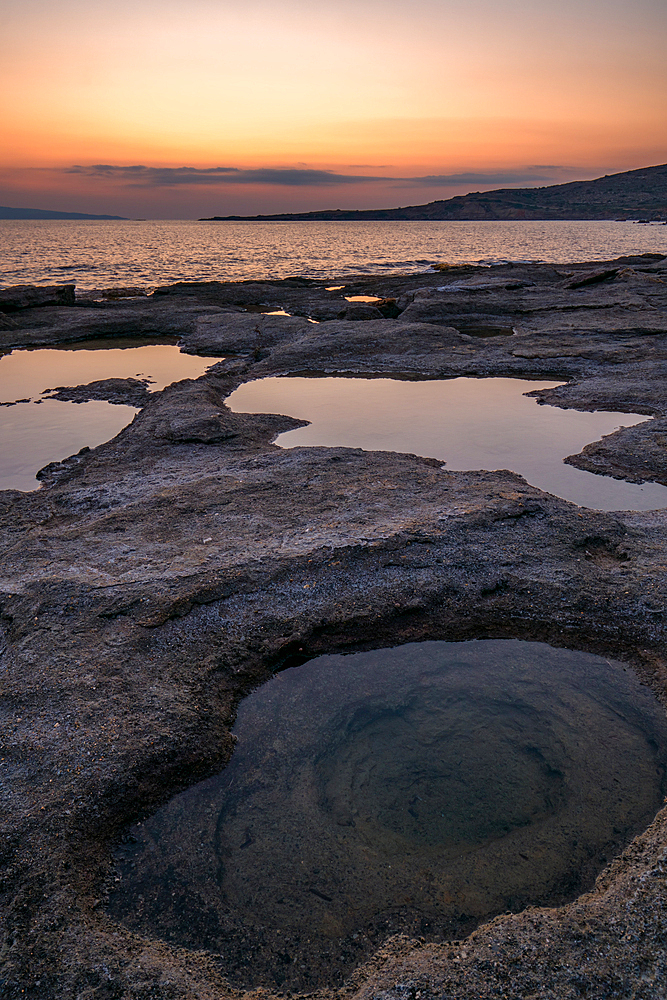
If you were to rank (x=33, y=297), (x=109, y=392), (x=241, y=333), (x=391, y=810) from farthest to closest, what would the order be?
(x=33, y=297), (x=241, y=333), (x=109, y=392), (x=391, y=810)

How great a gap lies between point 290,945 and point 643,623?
3.75 metres

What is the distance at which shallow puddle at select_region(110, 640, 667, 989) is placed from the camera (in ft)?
9.93

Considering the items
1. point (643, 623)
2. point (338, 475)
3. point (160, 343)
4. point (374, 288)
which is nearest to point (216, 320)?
point (160, 343)

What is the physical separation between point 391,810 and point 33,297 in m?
25.8

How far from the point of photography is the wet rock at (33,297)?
23.0m

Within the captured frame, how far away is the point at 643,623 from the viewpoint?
507cm

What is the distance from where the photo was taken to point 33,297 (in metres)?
23.9

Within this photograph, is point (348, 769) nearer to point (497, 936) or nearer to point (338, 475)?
point (497, 936)

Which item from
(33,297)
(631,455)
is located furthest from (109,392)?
(33,297)

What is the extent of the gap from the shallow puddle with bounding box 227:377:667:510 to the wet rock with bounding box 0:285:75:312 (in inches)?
572

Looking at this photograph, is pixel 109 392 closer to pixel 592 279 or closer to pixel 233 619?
pixel 233 619

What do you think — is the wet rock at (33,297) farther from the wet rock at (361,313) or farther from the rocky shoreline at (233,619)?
the rocky shoreline at (233,619)

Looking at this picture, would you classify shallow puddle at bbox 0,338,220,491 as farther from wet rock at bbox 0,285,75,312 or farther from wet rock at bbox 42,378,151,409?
wet rock at bbox 0,285,75,312

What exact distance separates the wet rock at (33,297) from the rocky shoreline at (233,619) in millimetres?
16120
